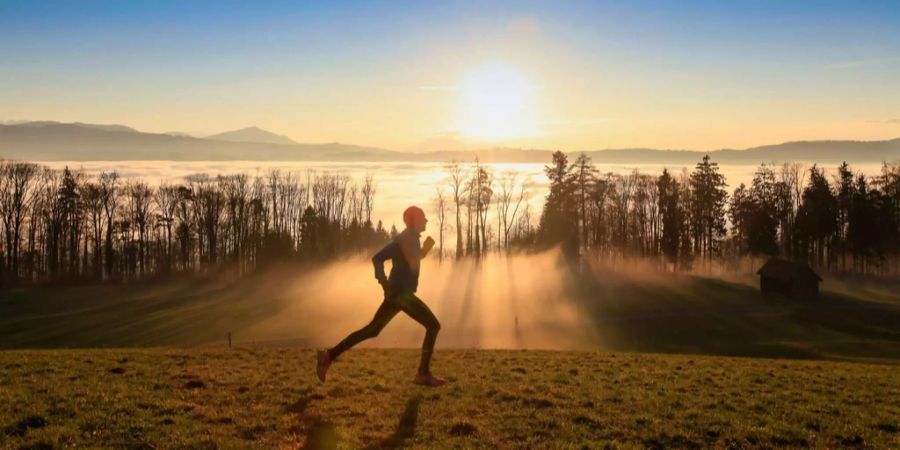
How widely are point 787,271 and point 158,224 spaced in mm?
87026

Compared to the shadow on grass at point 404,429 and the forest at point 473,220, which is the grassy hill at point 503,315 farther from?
the shadow on grass at point 404,429

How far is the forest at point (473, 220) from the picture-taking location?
96.8 meters

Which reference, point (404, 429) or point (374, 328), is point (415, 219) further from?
point (404, 429)

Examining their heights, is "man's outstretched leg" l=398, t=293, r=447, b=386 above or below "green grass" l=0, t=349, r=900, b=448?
above

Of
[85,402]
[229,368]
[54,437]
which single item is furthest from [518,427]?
[229,368]

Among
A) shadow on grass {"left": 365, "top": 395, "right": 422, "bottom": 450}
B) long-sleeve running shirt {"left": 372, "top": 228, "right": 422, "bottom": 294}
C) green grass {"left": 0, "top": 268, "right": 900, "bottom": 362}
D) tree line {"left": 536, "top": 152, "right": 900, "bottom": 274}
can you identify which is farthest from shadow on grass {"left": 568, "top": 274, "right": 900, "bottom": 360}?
shadow on grass {"left": 365, "top": 395, "right": 422, "bottom": 450}

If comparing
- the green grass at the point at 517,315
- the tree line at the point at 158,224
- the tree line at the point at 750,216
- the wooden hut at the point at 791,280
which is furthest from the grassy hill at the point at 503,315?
the tree line at the point at 158,224

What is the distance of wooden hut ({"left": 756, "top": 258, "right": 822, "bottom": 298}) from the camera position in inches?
2891

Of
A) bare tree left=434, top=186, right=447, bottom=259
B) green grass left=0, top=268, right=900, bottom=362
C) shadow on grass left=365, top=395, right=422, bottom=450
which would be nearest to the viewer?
shadow on grass left=365, top=395, right=422, bottom=450

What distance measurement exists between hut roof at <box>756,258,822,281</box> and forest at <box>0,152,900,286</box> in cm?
2188

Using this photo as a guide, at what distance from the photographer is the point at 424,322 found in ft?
41.9

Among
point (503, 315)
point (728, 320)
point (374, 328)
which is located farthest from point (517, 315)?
point (374, 328)

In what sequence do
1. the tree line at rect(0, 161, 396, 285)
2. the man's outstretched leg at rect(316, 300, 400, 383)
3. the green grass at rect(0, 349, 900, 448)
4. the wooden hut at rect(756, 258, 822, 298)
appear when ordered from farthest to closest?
the tree line at rect(0, 161, 396, 285) < the wooden hut at rect(756, 258, 822, 298) < the man's outstretched leg at rect(316, 300, 400, 383) < the green grass at rect(0, 349, 900, 448)

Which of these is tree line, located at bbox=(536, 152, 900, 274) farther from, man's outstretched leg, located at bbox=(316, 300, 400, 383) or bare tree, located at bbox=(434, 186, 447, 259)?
man's outstretched leg, located at bbox=(316, 300, 400, 383)
